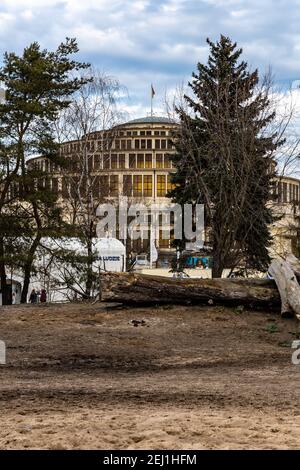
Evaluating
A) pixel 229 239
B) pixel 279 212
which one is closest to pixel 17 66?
pixel 229 239

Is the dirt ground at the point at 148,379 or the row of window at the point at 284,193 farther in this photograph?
the row of window at the point at 284,193

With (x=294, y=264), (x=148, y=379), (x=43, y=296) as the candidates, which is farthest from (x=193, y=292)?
(x=43, y=296)

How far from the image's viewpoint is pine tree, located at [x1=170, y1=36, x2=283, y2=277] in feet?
82.8

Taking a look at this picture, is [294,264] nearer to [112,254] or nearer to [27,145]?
[27,145]

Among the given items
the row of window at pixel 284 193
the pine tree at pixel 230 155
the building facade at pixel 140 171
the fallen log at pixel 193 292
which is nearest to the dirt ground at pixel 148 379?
the fallen log at pixel 193 292

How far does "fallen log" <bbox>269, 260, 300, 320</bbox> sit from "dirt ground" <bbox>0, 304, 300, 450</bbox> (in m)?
0.34

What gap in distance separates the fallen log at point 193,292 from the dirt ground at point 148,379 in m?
0.27

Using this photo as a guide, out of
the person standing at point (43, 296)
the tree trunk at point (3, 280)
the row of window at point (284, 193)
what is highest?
the row of window at point (284, 193)

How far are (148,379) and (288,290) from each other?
653cm

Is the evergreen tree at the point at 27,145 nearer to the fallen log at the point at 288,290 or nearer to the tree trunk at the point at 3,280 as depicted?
the tree trunk at the point at 3,280

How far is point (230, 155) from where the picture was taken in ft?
81.8

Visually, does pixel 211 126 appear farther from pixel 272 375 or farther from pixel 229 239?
pixel 272 375

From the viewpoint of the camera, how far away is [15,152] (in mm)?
23125

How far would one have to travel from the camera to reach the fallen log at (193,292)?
1530 cm
